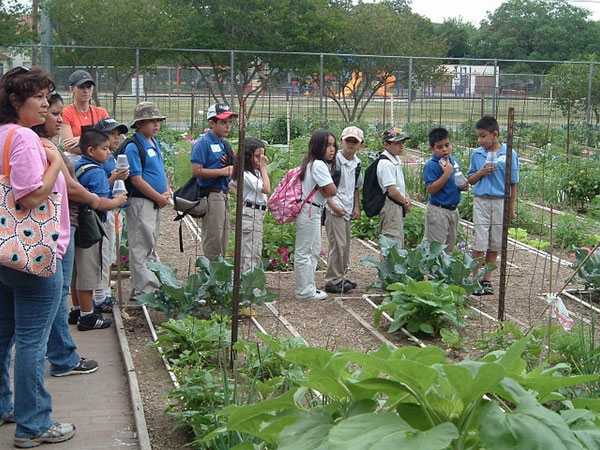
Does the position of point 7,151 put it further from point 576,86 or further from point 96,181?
point 576,86

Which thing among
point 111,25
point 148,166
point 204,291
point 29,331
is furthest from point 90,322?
point 111,25

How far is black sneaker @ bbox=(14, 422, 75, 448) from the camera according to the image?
14.5 feet

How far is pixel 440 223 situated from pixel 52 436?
456cm

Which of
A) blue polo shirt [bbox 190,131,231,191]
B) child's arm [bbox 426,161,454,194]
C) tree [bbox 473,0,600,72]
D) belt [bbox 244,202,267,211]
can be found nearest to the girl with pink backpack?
belt [bbox 244,202,267,211]

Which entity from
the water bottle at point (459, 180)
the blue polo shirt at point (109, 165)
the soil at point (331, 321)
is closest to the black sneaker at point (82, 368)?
the soil at point (331, 321)

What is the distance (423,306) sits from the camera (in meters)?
6.60

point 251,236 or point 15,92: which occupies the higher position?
point 15,92

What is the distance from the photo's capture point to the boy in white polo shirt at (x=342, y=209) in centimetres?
773

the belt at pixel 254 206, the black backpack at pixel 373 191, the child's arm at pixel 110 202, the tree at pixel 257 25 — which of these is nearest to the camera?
the child's arm at pixel 110 202

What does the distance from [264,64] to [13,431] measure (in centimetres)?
2338

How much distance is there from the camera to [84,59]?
2355 cm

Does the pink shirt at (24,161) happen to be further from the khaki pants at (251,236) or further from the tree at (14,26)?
the tree at (14,26)

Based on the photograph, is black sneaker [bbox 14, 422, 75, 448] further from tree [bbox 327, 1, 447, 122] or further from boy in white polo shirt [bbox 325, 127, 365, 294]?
tree [bbox 327, 1, 447, 122]

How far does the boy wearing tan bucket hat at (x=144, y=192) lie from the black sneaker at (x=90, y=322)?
0.66 m
